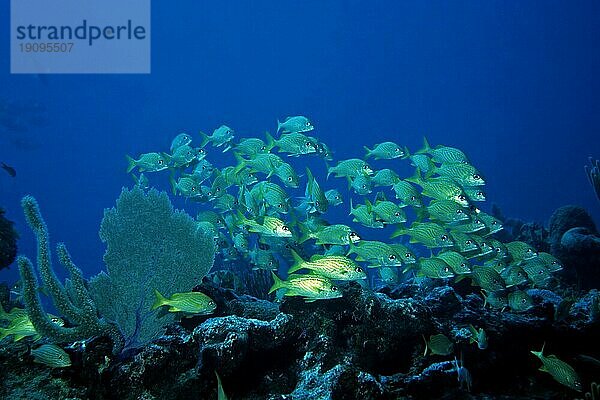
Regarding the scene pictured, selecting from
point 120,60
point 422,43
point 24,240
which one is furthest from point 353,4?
point 24,240

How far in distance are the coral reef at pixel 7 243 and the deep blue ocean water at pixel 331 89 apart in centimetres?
6562

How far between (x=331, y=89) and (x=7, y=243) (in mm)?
131184

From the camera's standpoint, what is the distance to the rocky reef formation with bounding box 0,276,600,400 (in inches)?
147

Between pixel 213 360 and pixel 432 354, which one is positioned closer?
pixel 213 360

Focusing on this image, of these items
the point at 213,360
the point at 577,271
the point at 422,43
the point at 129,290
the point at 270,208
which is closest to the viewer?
the point at 213,360

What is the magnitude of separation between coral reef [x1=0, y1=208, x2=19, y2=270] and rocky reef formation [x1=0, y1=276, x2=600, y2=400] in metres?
4.19

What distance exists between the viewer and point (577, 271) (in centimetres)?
994

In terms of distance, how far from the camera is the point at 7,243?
7.73 m

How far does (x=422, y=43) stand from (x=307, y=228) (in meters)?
134

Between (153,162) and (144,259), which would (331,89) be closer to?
→ (153,162)

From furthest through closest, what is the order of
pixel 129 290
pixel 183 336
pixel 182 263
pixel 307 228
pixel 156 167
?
pixel 156 167 → pixel 307 228 → pixel 182 263 → pixel 129 290 → pixel 183 336

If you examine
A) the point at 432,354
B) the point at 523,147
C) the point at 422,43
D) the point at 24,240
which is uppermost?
the point at 422,43

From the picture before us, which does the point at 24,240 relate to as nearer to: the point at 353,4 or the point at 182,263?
the point at 182,263

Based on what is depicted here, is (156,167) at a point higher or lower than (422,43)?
lower
